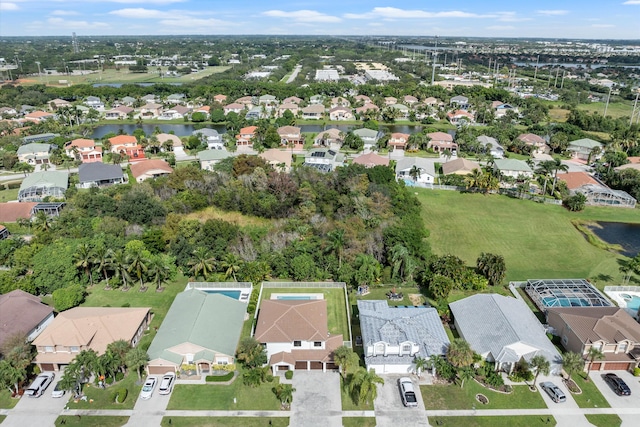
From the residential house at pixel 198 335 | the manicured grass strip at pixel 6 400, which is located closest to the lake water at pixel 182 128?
the residential house at pixel 198 335

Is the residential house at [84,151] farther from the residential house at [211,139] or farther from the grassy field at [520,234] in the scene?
the grassy field at [520,234]

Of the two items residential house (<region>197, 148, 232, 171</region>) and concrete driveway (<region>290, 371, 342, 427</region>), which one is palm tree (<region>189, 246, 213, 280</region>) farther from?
residential house (<region>197, 148, 232, 171</region>)

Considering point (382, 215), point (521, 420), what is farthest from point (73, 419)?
point (382, 215)

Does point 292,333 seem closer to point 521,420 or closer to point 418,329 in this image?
point 418,329

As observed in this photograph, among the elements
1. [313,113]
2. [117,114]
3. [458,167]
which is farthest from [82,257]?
[117,114]

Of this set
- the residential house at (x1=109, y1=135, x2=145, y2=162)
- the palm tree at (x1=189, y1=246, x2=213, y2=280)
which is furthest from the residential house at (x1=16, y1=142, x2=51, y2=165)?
the palm tree at (x1=189, y1=246, x2=213, y2=280)

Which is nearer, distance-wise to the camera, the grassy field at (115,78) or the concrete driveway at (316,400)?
the concrete driveway at (316,400)
